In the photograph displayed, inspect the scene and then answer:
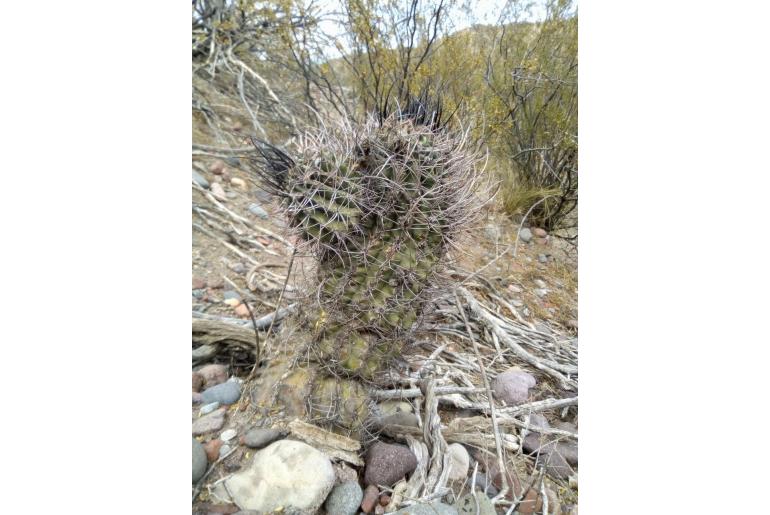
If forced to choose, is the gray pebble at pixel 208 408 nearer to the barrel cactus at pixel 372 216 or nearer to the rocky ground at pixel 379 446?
the rocky ground at pixel 379 446

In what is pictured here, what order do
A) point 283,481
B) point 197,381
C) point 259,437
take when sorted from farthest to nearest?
point 197,381, point 259,437, point 283,481

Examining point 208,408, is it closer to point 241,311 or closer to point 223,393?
point 223,393

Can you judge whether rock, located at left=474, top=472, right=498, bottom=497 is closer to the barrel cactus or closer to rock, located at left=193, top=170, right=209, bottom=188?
the barrel cactus

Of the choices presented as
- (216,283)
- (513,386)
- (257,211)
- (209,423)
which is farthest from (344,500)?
(257,211)

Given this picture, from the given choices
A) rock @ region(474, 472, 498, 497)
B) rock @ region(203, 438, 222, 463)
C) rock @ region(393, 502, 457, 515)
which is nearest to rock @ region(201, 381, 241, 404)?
rock @ region(203, 438, 222, 463)
